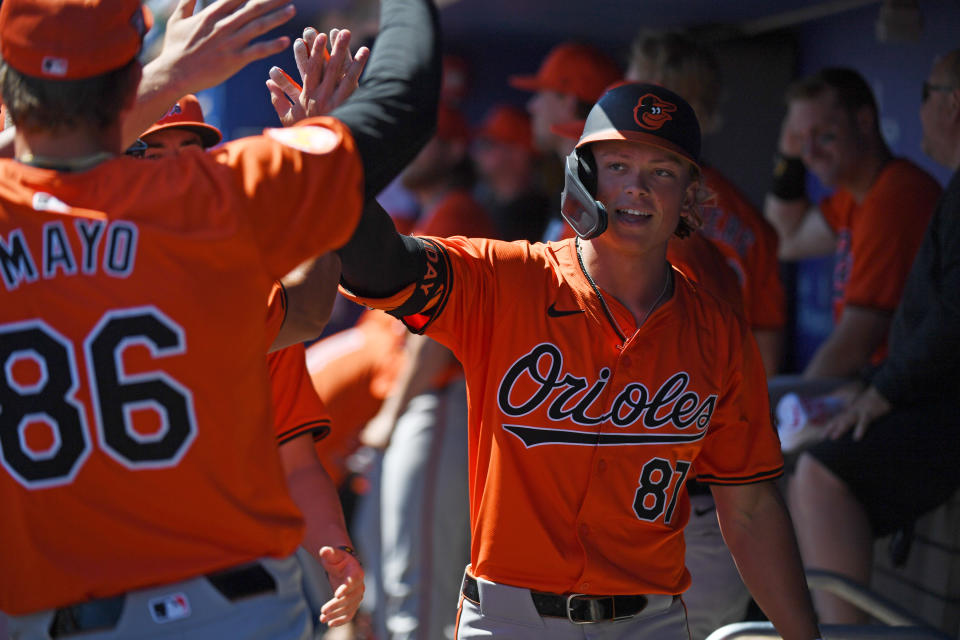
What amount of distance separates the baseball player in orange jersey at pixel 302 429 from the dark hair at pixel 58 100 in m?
0.47

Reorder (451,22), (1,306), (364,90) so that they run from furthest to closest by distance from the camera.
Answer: (451,22)
(364,90)
(1,306)

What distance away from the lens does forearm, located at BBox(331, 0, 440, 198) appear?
1.53 meters

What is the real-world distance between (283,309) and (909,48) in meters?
3.58

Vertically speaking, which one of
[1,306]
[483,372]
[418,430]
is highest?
[1,306]

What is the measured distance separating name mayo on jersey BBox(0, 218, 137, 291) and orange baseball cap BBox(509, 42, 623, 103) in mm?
2618

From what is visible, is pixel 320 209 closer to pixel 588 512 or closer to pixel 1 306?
pixel 1 306

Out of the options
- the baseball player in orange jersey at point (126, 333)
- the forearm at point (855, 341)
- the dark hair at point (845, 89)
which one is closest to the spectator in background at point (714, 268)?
the forearm at point (855, 341)

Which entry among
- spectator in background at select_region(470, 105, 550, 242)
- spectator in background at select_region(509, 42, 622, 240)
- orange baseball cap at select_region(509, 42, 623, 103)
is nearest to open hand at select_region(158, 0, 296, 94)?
spectator in background at select_region(509, 42, 622, 240)

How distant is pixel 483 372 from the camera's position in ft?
7.06

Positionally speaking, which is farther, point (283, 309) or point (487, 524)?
point (487, 524)

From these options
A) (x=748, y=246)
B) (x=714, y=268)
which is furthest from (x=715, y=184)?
(x=714, y=268)

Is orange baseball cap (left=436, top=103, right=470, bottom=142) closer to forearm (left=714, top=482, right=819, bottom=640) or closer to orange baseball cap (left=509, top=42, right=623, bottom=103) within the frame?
orange baseball cap (left=509, top=42, right=623, bottom=103)

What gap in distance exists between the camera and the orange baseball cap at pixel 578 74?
12.4 ft

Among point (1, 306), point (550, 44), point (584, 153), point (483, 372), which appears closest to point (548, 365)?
point (483, 372)
